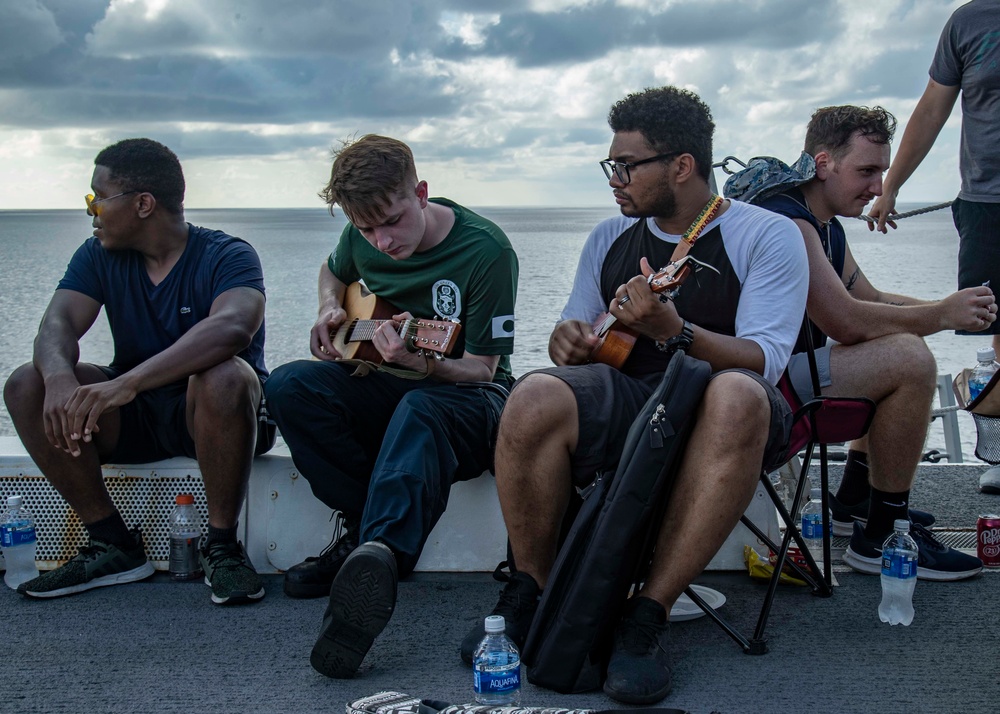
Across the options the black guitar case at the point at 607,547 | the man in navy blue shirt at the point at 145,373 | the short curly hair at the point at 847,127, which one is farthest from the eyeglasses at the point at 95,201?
the short curly hair at the point at 847,127

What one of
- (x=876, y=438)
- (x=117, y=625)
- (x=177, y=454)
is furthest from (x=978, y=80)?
(x=117, y=625)

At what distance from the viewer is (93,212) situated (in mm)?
3443

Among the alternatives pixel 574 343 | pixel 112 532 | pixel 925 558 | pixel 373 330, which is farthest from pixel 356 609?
pixel 925 558

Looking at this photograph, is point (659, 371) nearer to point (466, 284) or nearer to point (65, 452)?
point (466, 284)

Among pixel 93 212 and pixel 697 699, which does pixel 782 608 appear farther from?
pixel 93 212

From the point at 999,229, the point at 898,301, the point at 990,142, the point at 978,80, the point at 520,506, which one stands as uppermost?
the point at 978,80

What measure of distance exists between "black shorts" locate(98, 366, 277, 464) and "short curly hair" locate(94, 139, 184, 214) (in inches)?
25.2

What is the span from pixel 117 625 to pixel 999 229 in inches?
135

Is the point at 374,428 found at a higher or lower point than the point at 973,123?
lower

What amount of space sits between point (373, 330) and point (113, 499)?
1.15 m

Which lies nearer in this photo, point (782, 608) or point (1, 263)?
point (782, 608)

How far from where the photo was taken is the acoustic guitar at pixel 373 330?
9.82 feet

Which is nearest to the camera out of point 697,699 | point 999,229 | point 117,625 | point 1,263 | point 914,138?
point 697,699

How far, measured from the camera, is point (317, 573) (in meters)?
3.17
